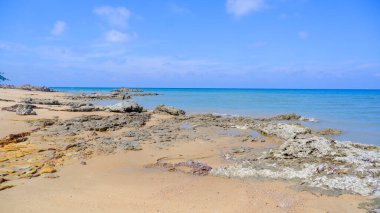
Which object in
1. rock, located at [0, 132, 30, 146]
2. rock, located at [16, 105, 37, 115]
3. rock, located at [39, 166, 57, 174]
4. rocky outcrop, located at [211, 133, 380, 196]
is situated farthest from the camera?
rock, located at [16, 105, 37, 115]

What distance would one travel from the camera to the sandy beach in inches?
229

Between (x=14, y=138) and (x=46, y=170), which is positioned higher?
(x=14, y=138)

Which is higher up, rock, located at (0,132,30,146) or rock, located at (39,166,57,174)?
rock, located at (0,132,30,146)

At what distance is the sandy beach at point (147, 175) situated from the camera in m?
5.82

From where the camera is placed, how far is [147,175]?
303 inches

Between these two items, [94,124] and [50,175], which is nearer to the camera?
[50,175]

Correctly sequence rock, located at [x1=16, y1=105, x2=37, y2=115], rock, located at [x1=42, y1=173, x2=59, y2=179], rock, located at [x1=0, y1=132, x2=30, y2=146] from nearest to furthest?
rock, located at [x1=42, y1=173, x2=59, y2=179]
rock, located at [x1=0, y1=132, x2=30, y2=146]
rock, located at [x1=16, y1=105, x2=37, y2=115]

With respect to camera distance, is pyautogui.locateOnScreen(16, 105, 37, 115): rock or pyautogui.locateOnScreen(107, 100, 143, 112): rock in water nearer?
pyautogui.locateOnScreen(16, 105, 37, 115): rock

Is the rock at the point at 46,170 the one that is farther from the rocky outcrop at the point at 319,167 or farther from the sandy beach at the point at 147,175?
the rocky outcrop at the point at 319,167

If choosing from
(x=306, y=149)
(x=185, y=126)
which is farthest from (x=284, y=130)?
(x=185, y=126)

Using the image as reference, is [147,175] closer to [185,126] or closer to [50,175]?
[50,175]

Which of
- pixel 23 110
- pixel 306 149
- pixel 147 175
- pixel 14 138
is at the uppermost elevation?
pixel 23 110

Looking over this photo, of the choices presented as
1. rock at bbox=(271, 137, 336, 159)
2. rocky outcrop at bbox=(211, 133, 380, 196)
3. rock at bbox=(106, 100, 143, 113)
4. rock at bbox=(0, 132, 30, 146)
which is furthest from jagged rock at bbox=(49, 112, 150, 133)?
rock at bbox=(271, 137, 336, 159)

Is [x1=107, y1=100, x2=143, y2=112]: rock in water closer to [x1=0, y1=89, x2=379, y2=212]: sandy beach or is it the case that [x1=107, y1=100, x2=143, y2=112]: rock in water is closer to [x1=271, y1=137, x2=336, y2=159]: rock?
[x1=0, y1=89, x2=379, y2=212]: sandy beach
